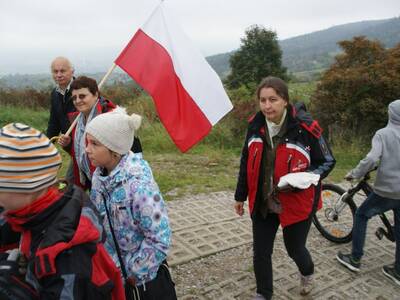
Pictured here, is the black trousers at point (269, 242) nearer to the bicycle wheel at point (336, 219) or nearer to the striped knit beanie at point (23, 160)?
the bicycle wheel at point (336, 219)

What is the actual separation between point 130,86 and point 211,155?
26.9 feet

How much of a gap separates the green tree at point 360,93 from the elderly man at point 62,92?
8.50m

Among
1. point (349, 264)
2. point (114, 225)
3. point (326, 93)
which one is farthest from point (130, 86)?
point (114, 225)

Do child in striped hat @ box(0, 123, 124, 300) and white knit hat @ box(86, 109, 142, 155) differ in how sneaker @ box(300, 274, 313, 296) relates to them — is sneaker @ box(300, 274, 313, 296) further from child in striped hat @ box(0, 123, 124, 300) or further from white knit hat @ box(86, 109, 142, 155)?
child in striped hat @ box(0, 123, 124, 300)

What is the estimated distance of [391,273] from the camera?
12.2 ft

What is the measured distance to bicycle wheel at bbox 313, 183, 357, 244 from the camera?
4.38 m

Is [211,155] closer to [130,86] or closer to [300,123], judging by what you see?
[300,123]

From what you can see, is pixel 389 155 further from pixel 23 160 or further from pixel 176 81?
pixel 23 160

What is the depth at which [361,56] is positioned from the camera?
11562 mm

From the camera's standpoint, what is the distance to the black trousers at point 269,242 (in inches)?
112

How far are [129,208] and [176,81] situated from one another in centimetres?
182

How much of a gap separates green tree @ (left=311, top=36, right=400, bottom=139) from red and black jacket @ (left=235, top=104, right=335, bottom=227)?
8.43 meters

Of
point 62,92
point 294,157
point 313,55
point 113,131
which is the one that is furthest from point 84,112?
point 313,55

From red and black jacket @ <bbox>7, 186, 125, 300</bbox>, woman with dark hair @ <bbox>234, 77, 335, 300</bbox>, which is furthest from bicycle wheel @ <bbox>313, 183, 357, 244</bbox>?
red and black jacket @ <bbox>7, 186, 125, 300</bbox>
